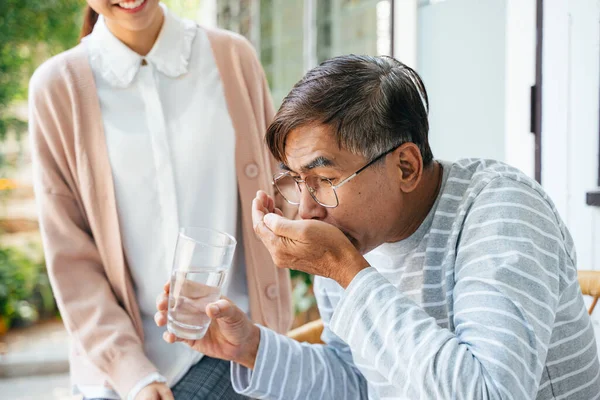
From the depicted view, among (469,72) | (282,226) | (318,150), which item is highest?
(469,72)

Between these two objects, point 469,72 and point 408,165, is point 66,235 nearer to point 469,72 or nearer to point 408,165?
point 408,165

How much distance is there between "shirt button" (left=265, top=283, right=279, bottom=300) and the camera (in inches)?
67.1

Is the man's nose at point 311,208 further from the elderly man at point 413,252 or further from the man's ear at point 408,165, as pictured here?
the man's ear at point 408,165

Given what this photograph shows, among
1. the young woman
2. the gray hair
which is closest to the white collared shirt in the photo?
the young woman

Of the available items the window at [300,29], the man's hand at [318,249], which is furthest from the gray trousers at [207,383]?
the window at [300,29]

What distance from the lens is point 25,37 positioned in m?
5.33

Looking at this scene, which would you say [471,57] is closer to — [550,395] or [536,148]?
[536,148]

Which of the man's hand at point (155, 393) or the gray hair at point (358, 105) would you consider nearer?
the gray hair at point (358, 105)

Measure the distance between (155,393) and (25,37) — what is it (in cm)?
458

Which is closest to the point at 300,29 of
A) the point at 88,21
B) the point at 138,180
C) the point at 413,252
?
the point at 88,21

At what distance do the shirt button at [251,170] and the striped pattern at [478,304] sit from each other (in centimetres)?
44

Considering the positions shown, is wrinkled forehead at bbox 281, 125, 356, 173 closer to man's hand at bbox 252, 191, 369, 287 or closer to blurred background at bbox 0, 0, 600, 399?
man's hand at bbox 252, 191, 369, 287

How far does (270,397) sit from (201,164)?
0.58 metres

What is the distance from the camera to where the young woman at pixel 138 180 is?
1.59 meters
